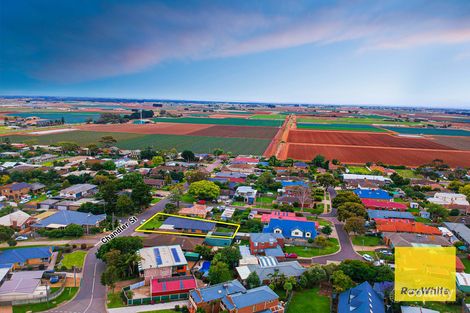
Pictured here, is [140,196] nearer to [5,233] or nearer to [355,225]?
[5,233]

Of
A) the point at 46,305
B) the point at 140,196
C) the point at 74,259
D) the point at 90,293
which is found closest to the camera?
the point at 46,305

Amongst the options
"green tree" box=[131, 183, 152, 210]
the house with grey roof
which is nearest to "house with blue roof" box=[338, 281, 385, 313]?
the house with grey roof

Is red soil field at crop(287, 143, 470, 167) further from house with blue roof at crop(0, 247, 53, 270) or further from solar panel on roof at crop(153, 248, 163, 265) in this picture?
house with blue roof at crop(0, 247, 53, 270)

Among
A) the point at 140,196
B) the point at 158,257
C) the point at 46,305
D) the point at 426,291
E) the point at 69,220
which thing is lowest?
the point at 46,305

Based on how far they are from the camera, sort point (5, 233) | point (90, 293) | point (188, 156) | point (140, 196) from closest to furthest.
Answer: point (90, 293) → point (5, 233) → point (140, 196) → point (188, 156)

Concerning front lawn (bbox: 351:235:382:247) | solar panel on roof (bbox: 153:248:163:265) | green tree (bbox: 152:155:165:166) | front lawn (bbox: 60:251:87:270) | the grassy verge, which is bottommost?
the grassy verge

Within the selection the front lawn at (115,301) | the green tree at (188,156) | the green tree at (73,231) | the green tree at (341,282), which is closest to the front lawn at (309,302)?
the green tree at (341,282)

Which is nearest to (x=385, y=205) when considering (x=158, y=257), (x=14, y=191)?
(x=158, y=257)
